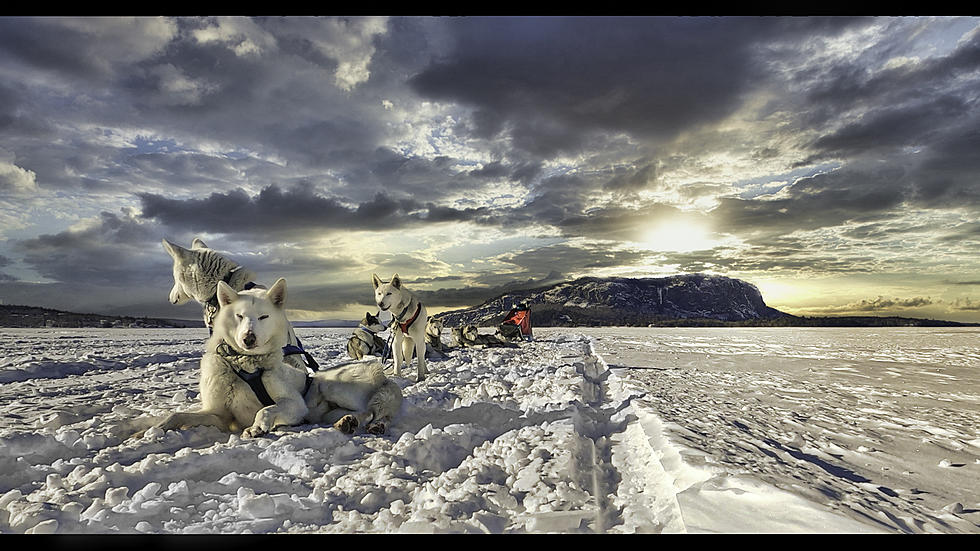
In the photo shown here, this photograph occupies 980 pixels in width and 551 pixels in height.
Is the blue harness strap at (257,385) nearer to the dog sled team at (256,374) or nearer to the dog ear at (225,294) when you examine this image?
the dog sled team at (256,374)

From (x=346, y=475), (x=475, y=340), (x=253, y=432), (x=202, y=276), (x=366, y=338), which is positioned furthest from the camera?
(x=475, y=340)

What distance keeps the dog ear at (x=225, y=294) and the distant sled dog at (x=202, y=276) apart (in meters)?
0.81

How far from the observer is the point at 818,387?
539 cm

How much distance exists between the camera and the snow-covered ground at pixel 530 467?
193cm

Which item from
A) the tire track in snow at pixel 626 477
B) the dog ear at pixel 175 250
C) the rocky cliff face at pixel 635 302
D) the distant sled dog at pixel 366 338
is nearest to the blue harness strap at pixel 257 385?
the dog ear at pixel 175 250

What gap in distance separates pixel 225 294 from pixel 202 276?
115 centimetres

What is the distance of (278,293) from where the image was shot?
353 cm

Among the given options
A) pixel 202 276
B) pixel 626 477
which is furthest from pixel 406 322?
pixel 626 477

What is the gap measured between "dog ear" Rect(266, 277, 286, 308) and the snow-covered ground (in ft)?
3.34

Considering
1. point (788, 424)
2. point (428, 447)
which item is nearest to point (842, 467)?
point (788, 424)

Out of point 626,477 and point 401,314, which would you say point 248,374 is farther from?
point 401,314
